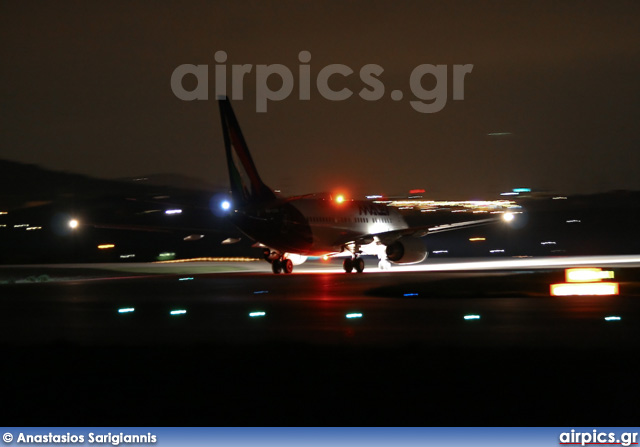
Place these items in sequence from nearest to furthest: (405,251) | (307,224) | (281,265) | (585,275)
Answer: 1. (585,275)
2. (307,224)
3. (281,265)
4. (405,251)

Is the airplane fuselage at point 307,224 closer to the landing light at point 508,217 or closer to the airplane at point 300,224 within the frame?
the airplane at point 300,224

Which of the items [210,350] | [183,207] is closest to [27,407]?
[210,350]

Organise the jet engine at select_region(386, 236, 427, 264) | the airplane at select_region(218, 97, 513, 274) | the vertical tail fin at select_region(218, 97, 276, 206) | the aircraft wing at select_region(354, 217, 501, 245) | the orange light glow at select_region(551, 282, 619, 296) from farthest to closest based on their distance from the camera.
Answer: the jet engine at select_region(386, 236, 427, 264), the aircraft wing at select_region(354, 217, 501, 245), the vertical tail fin at select_region(218, 97, 276, 206), the airplane at select_region(218, 97, 513, 274), the orange light glow at select_region(551, 282, 619, 296)

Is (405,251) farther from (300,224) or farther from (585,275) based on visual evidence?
(585,275)

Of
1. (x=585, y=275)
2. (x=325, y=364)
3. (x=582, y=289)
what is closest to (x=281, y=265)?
(x=585, y=275)

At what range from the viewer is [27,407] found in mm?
8234

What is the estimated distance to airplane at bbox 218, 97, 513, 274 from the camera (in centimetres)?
3647

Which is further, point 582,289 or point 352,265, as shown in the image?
point 352,265

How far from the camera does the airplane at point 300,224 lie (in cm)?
3647

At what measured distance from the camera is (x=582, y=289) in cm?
2338

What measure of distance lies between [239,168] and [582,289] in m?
17.8

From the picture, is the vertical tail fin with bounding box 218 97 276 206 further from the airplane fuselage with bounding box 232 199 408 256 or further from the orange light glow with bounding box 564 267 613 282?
the orange light glow with bounding box 564 267 613 282

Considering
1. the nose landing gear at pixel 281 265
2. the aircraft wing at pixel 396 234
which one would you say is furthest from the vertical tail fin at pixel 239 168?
the aircraft wing at pixel 396 234

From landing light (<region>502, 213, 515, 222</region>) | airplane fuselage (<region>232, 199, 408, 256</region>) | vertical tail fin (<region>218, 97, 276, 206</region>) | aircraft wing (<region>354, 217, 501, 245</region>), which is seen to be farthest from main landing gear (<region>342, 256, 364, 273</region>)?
landing light (<region>502, 213, 515, 222</region>)
